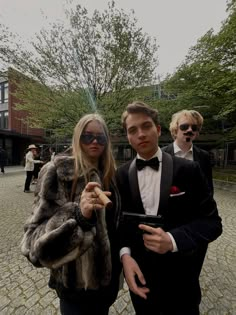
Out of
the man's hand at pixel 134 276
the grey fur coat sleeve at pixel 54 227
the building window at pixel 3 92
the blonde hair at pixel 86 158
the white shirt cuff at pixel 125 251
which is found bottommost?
the man's hand at pixel 134 276

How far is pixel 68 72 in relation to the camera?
33.3 feet

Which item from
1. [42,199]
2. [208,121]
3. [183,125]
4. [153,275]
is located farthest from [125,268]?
[208,121]

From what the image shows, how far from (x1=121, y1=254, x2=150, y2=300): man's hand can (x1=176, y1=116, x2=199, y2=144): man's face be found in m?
2.03

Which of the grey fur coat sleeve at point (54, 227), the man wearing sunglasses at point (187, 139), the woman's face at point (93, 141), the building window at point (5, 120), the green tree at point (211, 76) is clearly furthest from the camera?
the building window at point (5, 120)

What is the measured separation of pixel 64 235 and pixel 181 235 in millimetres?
676

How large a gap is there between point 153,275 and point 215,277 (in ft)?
8.18

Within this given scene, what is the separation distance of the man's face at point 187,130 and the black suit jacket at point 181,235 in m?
1.66

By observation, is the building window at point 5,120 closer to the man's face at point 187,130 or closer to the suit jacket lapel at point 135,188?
the man's face at point 187,130

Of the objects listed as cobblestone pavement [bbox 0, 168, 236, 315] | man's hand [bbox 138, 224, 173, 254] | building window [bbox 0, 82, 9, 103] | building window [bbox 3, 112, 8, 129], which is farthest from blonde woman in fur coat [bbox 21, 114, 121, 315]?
building window [bbox 0, 82, 9, 103]

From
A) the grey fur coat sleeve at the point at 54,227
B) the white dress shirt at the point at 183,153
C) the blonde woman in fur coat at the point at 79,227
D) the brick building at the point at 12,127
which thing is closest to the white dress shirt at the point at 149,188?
the blonde woman in fur coat at the point at 79,227

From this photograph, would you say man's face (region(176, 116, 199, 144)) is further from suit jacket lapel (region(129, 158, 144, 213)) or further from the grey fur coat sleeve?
the grey fur coat sleeve

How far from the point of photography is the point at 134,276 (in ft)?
4.46

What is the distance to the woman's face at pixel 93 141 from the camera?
161 centimetres

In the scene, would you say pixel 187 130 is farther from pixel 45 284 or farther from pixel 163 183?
pixel 45 284
